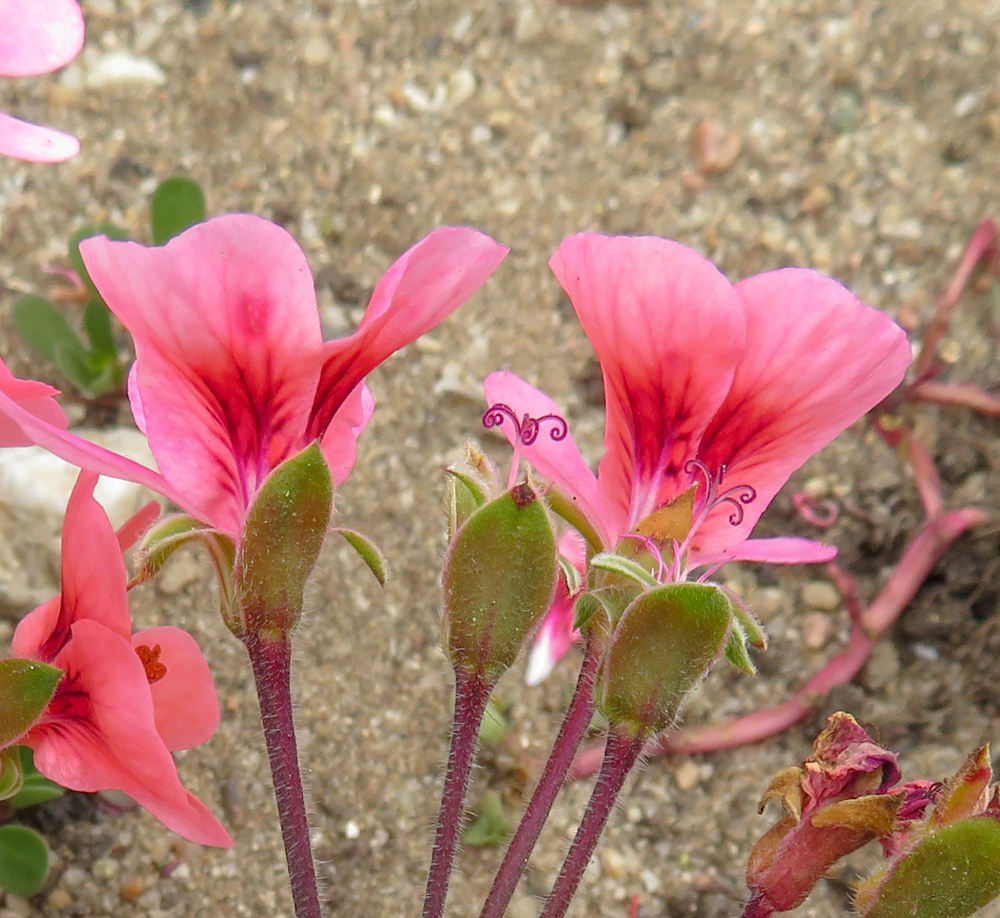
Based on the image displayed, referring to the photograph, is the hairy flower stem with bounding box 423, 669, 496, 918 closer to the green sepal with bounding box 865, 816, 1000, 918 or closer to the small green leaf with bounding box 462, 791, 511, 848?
the green sepal with bounding box 865, 816, 1000, 918

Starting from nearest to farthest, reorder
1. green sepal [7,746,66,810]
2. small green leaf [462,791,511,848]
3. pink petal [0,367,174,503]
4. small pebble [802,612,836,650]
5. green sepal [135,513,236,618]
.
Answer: pink petal [0,367,174,503] < green sepal [135,513,236,618] < green sepal [7,746,66,810] < small green leaf [462,791,511,848] < small pebble [802,612,836,650]

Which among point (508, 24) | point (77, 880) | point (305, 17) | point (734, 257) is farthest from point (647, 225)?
point (77, 880)

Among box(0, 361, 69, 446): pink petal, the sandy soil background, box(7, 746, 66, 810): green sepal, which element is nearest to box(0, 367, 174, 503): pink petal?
box(0, 361, 69, 446): pink petal

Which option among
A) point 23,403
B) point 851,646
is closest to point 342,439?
point 23,403

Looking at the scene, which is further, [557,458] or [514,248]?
[514,248]

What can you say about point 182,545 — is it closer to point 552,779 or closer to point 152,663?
point 152,663

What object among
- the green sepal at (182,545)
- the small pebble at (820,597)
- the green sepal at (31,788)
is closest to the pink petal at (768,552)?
the green sepal at (182,545)

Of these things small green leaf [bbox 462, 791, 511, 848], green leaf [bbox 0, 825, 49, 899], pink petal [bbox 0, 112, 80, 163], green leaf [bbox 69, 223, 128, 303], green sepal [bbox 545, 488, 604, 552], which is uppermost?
pink petal [bbox 0, 112, 80, 163]
